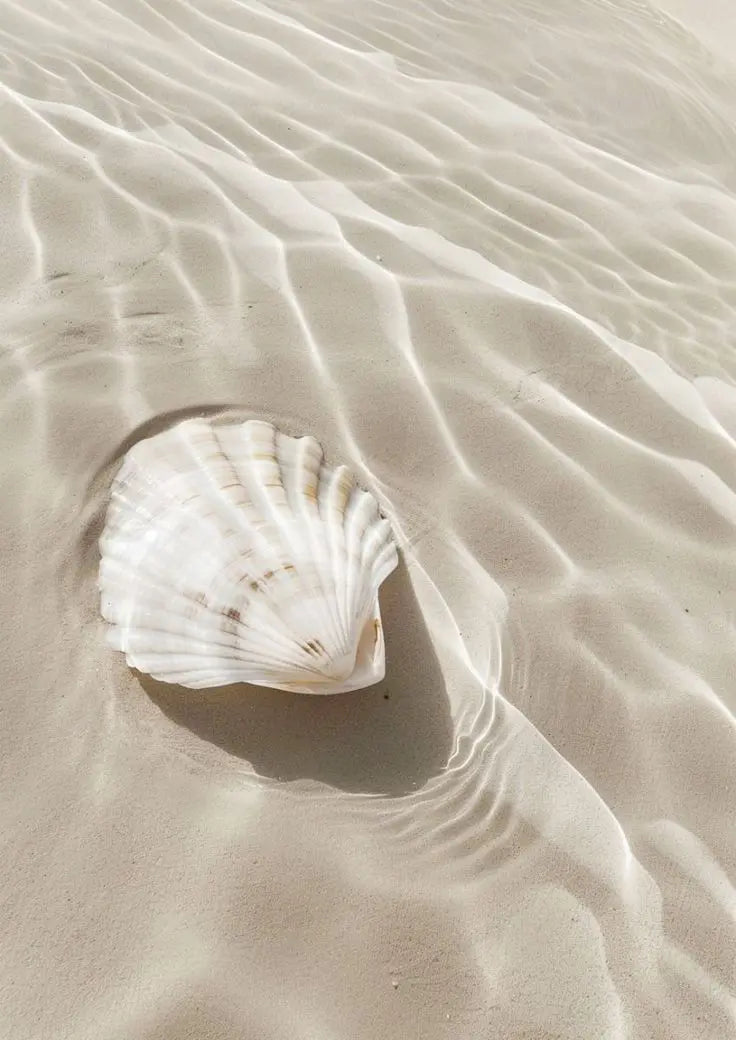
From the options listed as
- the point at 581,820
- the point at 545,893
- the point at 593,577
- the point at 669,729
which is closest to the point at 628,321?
the point at 593,577

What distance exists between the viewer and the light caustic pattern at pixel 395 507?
150 centimetres

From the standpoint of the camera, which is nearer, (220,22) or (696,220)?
(696,220)

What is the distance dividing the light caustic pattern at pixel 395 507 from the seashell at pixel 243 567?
0.09 m

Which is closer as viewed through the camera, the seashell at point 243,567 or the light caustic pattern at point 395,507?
the light caustic pattern at point 395,507

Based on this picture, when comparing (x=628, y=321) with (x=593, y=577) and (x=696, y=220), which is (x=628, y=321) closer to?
(x=696, y=220)

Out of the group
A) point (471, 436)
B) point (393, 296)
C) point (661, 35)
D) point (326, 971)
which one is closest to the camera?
point (326, 971)

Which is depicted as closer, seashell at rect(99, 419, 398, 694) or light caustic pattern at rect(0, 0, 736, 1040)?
light caustic pattern at rect(0, 0, 736, 1040)

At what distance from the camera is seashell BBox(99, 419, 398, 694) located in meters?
1.66

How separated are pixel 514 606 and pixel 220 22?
279cm

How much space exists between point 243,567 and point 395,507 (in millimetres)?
475

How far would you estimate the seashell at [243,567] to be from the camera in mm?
1660

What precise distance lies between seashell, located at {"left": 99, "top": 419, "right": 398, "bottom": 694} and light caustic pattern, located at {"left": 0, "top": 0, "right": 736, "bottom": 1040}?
0.29ft

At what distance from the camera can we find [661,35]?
362 centimetres

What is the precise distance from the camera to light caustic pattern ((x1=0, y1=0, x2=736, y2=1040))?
1497 millimetres
